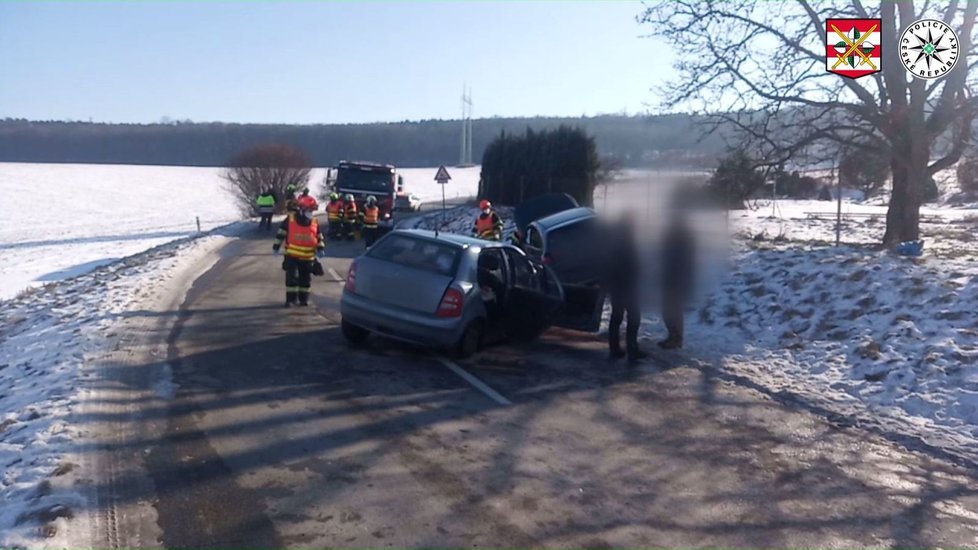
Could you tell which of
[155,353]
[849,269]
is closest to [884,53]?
[849,269]

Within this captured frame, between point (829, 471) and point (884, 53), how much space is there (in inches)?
491

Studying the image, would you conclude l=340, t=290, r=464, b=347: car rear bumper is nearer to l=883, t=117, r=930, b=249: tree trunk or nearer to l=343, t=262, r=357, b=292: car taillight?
l=343, t=262, r=357, b=292: car taillight

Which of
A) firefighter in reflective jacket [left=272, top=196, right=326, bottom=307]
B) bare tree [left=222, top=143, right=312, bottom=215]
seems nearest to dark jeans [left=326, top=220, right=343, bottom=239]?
firefighter in reflective jacket [left=272, top=196, right=326, bottom=307]

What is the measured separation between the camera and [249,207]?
46.8 m

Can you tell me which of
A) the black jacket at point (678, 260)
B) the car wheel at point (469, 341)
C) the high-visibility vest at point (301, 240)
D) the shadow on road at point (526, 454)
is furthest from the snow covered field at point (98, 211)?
the black jacket at point (678, 260)

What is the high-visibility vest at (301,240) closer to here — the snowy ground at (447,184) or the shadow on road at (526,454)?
the shadow on road at (526,454)

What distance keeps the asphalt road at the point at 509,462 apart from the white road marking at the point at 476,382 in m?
0.09

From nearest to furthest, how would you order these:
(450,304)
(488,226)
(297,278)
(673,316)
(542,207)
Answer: (450,304) → (673,316) → (297,278) → (542,207) → (488,226)

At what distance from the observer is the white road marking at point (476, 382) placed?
8727 millimetres

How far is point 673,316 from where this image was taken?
11500 mm

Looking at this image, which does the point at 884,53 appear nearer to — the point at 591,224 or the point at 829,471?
the point at 591,224

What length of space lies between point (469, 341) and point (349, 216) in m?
20.2

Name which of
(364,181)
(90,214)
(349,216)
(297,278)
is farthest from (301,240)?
(90,214)

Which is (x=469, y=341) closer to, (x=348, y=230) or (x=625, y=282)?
(x=625, y=282)
